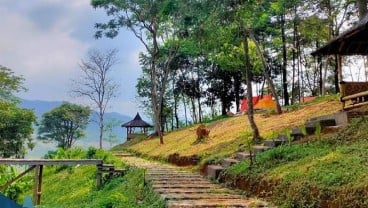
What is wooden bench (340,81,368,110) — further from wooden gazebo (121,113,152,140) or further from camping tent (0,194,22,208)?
wooden gazebo (121,113,152,140)

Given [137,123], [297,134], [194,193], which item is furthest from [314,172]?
[137,123]

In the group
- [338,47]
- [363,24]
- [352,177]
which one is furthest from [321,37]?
[352,177]

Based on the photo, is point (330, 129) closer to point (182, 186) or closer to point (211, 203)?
point (182, 186)

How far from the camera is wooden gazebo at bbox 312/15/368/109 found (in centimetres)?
1118

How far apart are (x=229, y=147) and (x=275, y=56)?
74.5 ft

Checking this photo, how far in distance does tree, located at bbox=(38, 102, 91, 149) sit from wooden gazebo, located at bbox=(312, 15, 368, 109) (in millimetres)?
36784

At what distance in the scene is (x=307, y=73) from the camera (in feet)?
117

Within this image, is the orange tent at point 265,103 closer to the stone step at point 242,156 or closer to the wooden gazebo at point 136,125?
the wooden gazebo at point 136,125

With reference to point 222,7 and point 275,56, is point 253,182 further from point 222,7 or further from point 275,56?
point 275,56

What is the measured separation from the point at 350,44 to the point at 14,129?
26671 millimetres

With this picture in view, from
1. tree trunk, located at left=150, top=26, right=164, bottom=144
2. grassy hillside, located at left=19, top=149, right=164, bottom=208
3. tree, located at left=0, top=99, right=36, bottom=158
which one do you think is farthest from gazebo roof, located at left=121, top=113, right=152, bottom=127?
grassy hillside, located at left=19, top=149, right=164, bottom=208

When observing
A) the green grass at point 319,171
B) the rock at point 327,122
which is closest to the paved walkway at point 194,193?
the green grass at point 319,171

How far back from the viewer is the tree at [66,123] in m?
46.7

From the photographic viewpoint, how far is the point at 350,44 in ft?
43.2
